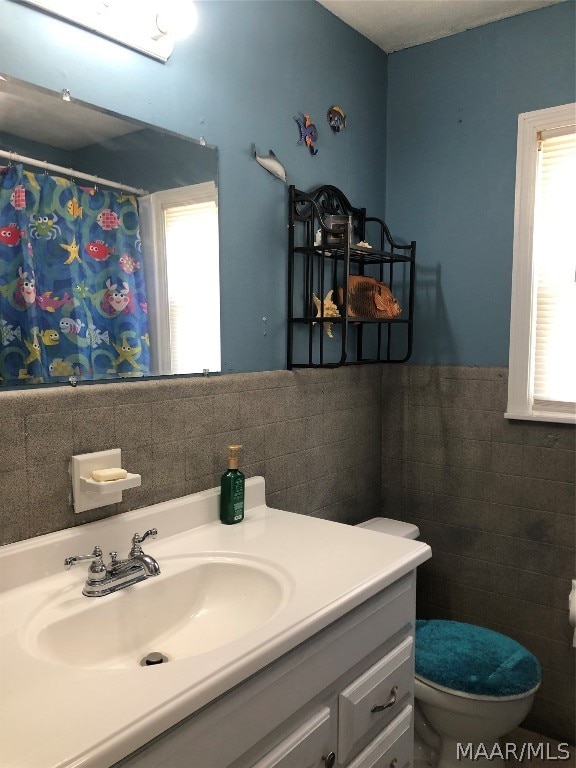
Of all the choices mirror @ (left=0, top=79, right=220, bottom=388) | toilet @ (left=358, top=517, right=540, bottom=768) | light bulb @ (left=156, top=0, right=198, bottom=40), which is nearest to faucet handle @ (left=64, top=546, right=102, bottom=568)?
mirror @ (left=0, top=79, right=220, bottom=388)

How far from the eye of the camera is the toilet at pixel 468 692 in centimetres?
167

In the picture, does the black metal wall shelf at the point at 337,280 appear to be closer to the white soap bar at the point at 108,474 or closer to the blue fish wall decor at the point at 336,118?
the blue fish wall decor at the point at 336,118

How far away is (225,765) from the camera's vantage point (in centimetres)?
91

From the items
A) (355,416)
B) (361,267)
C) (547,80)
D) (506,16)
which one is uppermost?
(506,16)

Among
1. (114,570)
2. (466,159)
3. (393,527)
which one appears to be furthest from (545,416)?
(114,570)

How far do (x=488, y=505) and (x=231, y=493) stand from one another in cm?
109

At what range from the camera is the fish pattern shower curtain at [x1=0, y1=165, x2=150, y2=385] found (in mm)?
1156

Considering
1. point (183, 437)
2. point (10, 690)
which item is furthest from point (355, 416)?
point (10, 690)

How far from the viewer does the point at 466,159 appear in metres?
2.13

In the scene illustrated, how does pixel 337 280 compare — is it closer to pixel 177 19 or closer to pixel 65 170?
pixel 177 19

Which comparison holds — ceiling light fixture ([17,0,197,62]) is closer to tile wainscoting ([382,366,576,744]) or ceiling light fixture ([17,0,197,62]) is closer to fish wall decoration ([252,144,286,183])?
fish wall decoration ([252,144,286,183])

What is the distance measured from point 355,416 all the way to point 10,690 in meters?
1.54

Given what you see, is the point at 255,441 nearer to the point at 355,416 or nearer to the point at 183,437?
the point at 183,437

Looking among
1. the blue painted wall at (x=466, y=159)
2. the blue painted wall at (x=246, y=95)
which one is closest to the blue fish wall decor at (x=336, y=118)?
the blue painted wall at (x=246, y=95)
